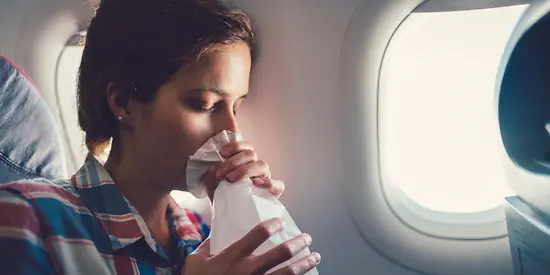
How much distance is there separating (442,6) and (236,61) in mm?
487

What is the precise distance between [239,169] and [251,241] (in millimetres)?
171

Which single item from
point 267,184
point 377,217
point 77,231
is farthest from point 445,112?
point 77,231

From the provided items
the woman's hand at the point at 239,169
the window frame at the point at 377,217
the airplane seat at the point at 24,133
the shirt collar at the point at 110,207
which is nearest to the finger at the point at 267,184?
the woman's hand at the point at 239,169

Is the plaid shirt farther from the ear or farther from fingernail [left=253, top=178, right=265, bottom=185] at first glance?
fingernail [left=253, top=178, right=265, bottom=185]

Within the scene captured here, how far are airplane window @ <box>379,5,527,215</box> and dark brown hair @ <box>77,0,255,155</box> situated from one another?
0.41 meters

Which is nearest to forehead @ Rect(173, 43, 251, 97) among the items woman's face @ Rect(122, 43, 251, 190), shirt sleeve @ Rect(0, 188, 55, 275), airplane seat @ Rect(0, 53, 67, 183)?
woman's face @ Rect(122, 43, 251, 190)

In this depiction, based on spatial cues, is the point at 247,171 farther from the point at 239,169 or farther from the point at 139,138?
the point at 139,138

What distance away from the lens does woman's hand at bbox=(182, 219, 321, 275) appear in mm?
754

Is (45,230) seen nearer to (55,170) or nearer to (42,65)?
(55,170)

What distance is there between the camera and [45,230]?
0.85 meters

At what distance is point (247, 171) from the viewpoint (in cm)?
90

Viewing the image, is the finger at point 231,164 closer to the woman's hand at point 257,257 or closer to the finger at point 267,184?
the finger at point 267,184

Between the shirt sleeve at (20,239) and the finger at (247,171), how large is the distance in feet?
1.03

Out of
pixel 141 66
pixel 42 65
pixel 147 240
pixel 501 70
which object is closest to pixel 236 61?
pixel 141 66
